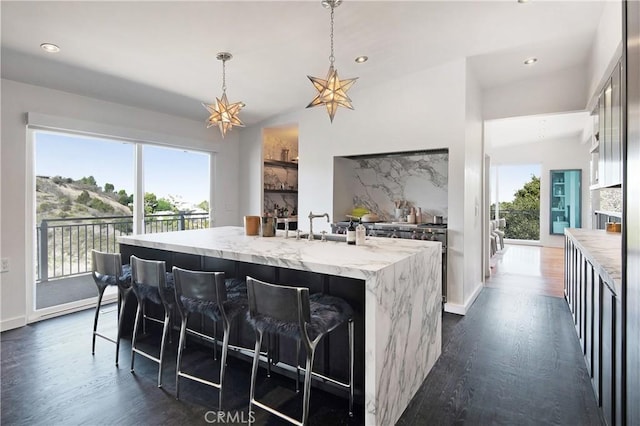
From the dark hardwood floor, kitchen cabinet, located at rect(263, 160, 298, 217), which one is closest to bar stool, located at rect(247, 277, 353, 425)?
the dark hardwood floor

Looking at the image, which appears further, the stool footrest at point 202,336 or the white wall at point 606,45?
the stool footrest at point 202,336

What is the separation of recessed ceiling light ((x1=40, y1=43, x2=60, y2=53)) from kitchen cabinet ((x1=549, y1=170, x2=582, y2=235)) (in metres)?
10.3

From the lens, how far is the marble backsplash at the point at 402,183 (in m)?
4.79

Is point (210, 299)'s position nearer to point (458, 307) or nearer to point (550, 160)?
point (458, 307)

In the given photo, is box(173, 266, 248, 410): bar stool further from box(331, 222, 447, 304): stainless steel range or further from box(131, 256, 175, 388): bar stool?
box(331, 222, 447, 304): stainless steel range

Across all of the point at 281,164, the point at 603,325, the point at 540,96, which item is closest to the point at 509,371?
the point at 603,325

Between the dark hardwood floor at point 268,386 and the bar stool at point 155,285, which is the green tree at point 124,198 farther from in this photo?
the bar stool at point 155,285

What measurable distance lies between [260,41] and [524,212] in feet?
30.3

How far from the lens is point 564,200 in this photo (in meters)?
8.84

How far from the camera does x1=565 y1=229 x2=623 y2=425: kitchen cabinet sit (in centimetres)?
161

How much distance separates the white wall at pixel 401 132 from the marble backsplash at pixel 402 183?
525mm

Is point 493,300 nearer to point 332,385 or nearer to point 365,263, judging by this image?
point 332,385

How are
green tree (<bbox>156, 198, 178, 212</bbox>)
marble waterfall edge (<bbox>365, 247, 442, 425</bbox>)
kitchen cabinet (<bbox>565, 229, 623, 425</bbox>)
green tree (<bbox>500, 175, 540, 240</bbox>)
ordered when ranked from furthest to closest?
green tree (<bbox>500, 175, 540, 240</bbox>), green tree (<bbox>156, 198, 178, 212</bbox>), marble waterfall edge (<bbox>365, 247, 442, 425</bbox>), kitchen cabinet (<bbox>565, 229, 623, 425</bbox>)

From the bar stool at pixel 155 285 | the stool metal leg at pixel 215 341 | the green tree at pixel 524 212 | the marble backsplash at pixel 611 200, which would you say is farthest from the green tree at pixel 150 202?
the green tree at pixel 524 212
